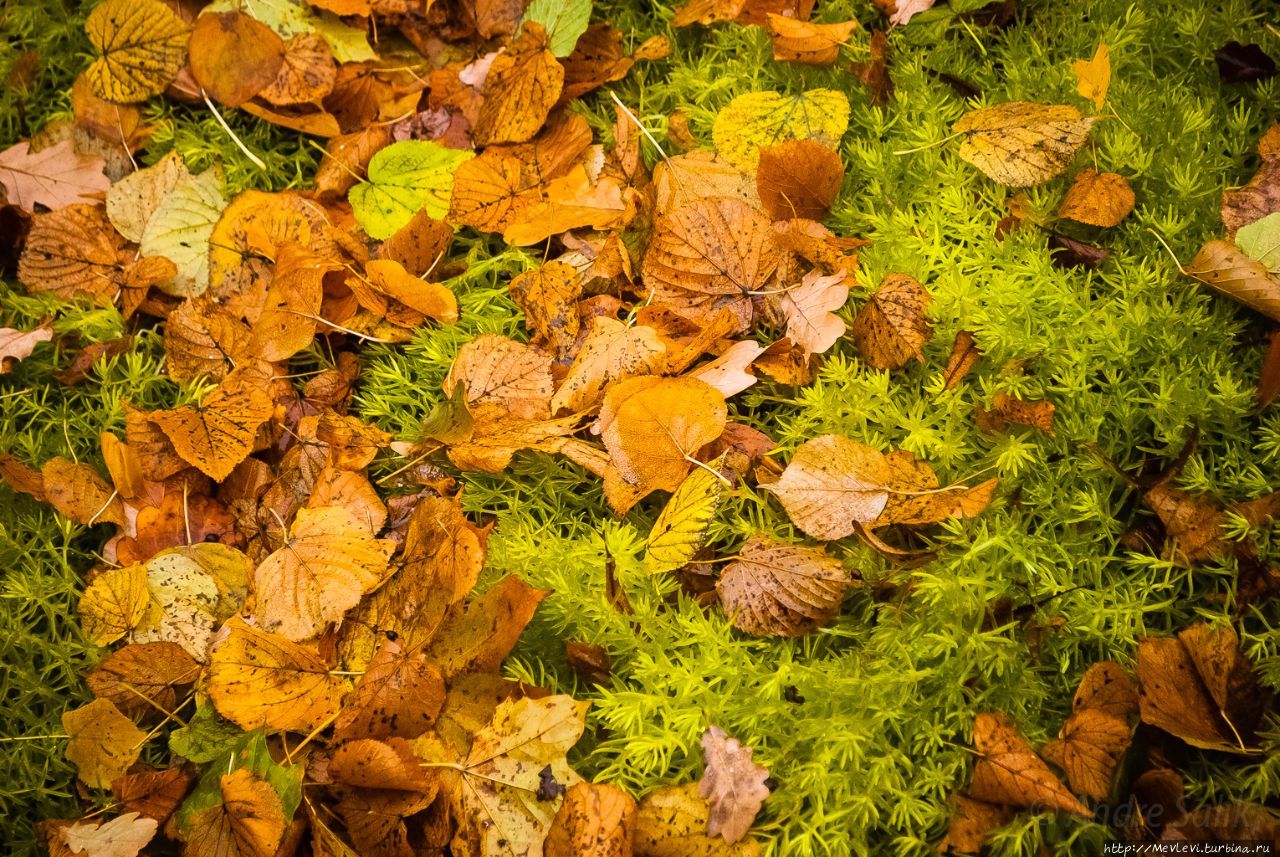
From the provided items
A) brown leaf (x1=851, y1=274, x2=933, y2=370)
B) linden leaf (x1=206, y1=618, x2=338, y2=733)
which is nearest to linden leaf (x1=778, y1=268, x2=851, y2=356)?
brown leaf (x1=851, y1=274, x2=933, y2=370)

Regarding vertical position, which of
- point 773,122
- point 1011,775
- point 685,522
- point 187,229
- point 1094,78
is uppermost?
point 1094,78

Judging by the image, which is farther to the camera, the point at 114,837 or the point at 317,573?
the point at 317,573

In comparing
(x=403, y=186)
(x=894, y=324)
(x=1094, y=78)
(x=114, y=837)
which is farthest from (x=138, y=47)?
(x=1094, y=78)

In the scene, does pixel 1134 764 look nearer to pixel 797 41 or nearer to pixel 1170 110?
pixel 1170 110

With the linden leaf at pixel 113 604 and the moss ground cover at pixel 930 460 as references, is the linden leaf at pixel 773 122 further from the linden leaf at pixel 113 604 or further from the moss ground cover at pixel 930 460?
the linden leaf at pixel 113 604

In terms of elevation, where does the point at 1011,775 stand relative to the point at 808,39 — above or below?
below

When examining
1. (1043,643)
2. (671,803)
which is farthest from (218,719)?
(1043,643)

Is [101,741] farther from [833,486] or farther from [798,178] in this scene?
[798,178]

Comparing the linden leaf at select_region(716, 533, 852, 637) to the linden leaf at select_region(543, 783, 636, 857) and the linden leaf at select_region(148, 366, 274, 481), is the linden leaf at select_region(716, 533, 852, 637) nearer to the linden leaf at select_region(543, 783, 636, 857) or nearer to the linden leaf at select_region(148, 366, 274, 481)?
the linden leaf at select_region(543, 783, 636, 857)

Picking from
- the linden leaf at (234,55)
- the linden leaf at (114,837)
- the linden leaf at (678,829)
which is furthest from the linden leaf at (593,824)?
the linden leaf at (234,55)
